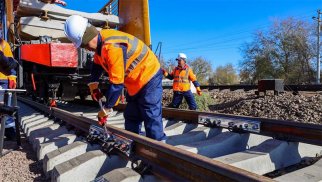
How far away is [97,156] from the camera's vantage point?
Result: 9.95ft

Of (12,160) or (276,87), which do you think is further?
(276,87)

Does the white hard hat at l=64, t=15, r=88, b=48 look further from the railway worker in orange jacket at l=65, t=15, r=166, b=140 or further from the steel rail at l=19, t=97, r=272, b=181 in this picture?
→ the steel rail at l=19, t=97, r=272, b=181

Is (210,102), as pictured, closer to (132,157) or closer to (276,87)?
(276,87)

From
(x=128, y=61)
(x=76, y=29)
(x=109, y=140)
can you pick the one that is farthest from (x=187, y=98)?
(x=76, y=29)

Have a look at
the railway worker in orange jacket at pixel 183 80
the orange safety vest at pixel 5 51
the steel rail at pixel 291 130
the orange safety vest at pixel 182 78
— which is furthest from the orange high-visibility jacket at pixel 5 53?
the orange safety vest at pixel 182 78

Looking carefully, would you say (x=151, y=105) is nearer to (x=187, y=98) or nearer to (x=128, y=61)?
(x=128, y=61)

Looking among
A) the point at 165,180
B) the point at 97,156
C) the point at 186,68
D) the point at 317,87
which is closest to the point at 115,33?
the point at 97,156

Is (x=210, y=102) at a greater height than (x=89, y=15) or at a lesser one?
lesser

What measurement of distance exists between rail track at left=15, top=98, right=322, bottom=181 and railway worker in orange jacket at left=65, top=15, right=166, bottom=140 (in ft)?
1.04

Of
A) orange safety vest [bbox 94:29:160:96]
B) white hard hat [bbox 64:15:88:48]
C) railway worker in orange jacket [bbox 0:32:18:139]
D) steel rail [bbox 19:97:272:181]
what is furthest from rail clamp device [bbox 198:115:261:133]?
railway worker in orange jacket [bbox 0:32:18:139]

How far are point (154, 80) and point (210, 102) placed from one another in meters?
7.31

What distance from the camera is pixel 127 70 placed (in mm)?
3365

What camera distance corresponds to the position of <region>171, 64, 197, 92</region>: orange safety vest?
813cm

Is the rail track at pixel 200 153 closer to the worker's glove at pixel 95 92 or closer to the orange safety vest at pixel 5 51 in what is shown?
the worker's glove at pixel 95 92
